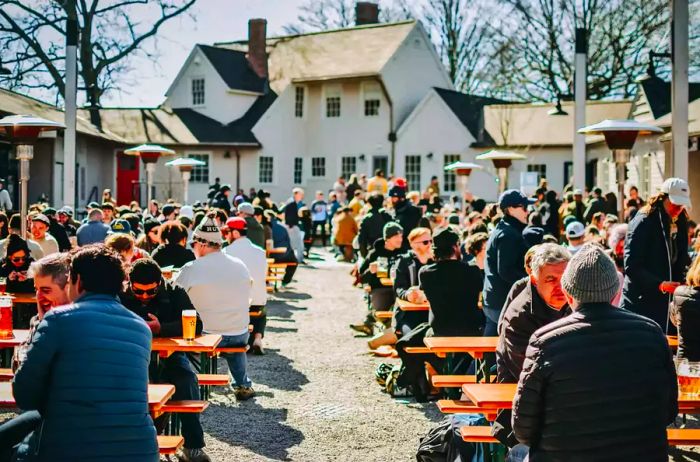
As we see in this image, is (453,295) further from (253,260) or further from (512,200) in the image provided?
(253,260)

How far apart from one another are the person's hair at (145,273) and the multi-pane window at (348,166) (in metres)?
34.2

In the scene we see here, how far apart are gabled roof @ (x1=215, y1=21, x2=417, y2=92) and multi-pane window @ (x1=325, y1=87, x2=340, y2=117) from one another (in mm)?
819

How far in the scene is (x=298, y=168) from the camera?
4322 centimetres

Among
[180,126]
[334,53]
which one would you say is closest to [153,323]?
[180,126]

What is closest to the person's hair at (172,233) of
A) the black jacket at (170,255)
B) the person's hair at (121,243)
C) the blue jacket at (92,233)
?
the black jacket at (170,255)

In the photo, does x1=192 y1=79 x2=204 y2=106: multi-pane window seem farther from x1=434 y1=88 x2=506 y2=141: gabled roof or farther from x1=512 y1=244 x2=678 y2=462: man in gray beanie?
x1=512 y1=244 x2=678 y2=462: man in gray beanie

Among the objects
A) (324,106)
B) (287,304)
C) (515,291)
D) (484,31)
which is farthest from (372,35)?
(515,291)

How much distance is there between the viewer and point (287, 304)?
17953 millimetres

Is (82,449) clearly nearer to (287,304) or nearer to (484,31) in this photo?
(287,304)

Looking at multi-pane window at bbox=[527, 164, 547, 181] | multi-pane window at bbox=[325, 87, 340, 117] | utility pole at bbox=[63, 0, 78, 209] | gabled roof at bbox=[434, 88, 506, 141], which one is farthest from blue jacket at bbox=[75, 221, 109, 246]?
multi-pane window at bbox=[325, 87, 340, 117]

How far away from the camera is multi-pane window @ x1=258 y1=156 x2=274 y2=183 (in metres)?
42.3

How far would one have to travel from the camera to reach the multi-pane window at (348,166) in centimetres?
4150

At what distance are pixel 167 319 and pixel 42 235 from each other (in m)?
5.89

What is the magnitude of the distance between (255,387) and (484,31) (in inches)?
1651
